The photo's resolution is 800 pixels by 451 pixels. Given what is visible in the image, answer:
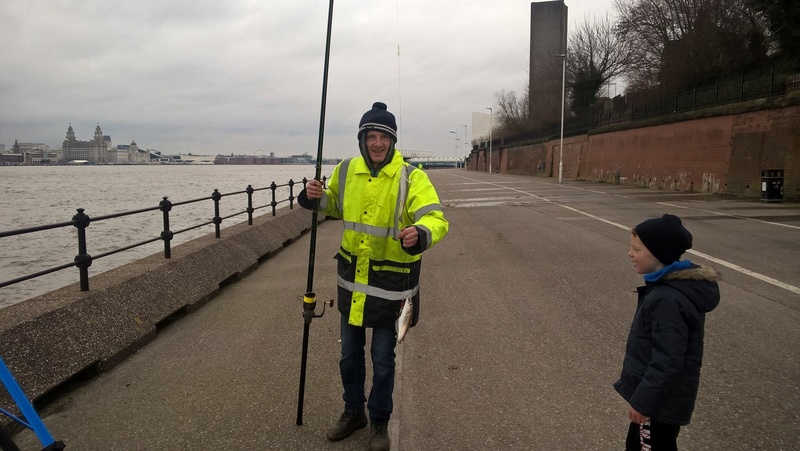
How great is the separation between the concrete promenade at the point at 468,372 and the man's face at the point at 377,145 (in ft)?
5.65

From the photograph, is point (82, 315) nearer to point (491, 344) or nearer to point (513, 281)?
point (491, 344)

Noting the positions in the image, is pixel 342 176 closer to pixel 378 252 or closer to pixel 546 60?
pixel 378 252

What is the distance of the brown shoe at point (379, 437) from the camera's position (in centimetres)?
316

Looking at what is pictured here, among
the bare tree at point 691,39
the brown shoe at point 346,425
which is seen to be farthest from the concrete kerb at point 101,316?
the bare tree at point 691,39

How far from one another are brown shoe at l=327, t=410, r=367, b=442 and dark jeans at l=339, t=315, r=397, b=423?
5cm

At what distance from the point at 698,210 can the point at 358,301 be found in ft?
53.8

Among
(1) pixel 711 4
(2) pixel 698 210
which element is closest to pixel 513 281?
(2) pixel 698 210

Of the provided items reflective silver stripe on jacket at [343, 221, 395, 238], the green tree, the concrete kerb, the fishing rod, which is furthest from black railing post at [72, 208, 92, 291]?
the green tree

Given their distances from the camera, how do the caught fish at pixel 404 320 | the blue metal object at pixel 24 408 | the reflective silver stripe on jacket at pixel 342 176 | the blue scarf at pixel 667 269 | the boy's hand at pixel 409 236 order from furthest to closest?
1. the reflective silver stripe on jacket at pixel 342 176
2. the caught fish at pixel 404 320
3. the boy's hand at pixel 409 236
4. the blue scarf at pixel 667 269
5. the blue metal object at pixel 24 408

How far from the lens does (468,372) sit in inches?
171

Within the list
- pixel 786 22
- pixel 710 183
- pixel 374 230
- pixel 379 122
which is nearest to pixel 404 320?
pixel 374 230

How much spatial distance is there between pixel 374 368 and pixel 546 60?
76.5m

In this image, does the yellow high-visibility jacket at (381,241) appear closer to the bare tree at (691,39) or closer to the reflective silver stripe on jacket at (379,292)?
the reflective silver stripe on jacket at (379,292)

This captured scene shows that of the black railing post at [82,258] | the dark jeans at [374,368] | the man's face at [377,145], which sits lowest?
the dark jeans at [374,368]
